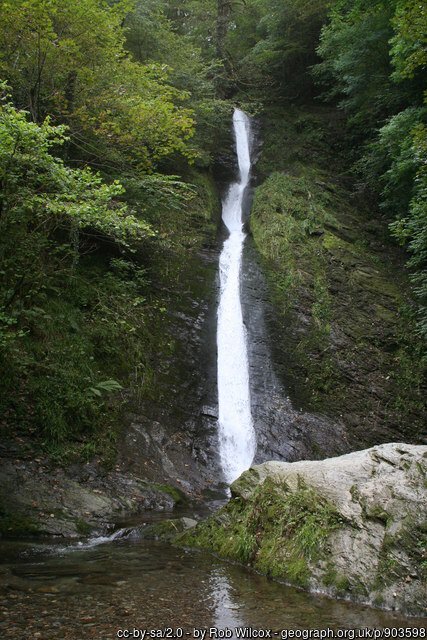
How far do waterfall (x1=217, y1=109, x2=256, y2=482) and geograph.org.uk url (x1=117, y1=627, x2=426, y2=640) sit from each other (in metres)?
5.63

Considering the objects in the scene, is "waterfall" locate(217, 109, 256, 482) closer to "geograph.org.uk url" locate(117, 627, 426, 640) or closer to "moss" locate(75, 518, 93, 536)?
"moss" locate(75, 518, 93, 536)

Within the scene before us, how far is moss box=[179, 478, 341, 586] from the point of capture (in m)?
4.93

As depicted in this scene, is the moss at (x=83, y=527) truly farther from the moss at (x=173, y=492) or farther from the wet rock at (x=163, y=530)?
the moss at (x=173, y=492)

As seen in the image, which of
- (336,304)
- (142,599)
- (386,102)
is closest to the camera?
(142,599)

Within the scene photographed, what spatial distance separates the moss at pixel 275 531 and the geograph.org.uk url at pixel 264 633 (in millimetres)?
1014

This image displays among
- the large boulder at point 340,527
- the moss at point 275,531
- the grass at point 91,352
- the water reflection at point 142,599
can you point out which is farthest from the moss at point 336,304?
the water reflection at point 142,599

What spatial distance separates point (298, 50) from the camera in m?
22.5

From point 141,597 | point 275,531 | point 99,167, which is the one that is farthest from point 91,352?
point 141,597

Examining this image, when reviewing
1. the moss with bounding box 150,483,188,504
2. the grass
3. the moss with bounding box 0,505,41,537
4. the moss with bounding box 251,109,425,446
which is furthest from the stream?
the moss with bounding box 251,109,425,446

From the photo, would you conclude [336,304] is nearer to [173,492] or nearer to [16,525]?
[173,492]

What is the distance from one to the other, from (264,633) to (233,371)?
324 inches

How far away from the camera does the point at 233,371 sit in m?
11.8

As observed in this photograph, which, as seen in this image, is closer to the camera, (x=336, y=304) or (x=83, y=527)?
(x=83, y=527)

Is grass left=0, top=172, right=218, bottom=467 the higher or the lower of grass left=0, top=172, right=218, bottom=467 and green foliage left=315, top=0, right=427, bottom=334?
the lower
